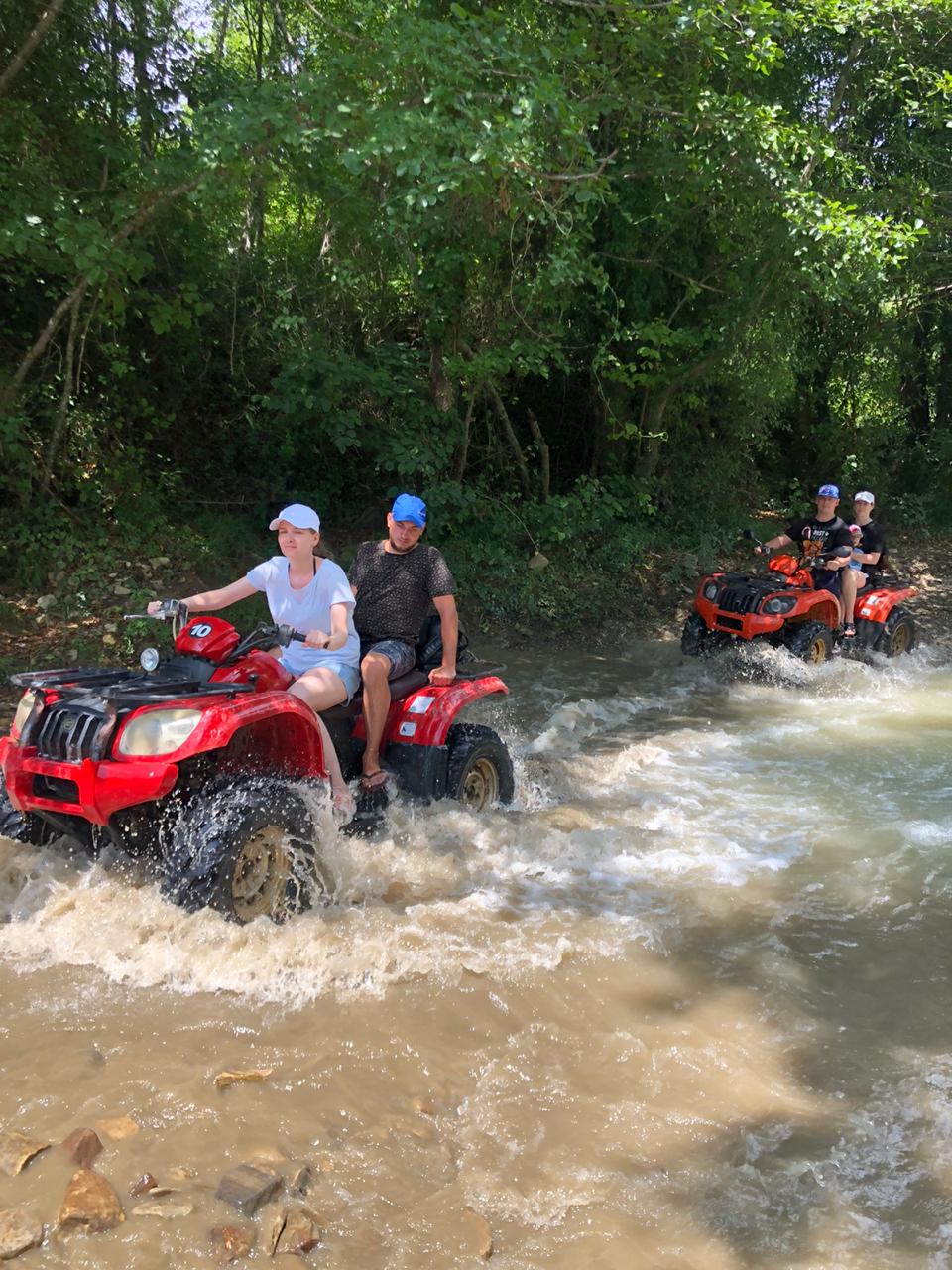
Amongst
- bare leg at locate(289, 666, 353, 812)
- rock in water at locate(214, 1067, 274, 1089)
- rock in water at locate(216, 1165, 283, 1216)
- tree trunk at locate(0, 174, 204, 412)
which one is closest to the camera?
rock in water at locate(216, 1165, 283, 1216)

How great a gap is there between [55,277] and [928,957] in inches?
359

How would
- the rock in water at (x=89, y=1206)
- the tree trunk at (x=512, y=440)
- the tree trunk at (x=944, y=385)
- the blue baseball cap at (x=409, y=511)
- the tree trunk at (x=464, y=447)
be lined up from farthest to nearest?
the tree trunk at (x=944, y=385), the tree trunk at (x=512, y=440), the tree trunk at (x=464, y=447), the blue baseball cap at (x=409, y=511), the rock in water at (x=89, y=1206)

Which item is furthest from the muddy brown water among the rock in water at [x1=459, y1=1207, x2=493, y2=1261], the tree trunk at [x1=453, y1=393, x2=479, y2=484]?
the tree trunk at [x1=453, y1=393, x2=479, y2=484]

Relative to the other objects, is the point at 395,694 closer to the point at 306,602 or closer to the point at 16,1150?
the point at 306,602

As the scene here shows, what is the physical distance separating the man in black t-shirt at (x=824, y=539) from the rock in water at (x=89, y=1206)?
8.57 meters

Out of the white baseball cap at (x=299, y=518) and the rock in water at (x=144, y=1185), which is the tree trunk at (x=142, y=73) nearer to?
the white baseball cap at (x=299, y=518)

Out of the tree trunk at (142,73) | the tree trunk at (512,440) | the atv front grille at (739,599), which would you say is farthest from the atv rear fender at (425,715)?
the tree trunk at (512,440)

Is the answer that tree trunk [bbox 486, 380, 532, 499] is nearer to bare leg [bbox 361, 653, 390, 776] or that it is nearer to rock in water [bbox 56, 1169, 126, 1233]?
bare leg [bbox 361, 653, 390, 776]

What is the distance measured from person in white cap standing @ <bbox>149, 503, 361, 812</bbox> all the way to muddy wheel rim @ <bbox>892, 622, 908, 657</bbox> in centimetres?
727

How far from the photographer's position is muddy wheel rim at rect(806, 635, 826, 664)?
9.50m

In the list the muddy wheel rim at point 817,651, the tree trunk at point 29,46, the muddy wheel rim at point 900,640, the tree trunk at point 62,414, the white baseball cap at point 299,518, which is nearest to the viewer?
the white baseball cap at point 299,518

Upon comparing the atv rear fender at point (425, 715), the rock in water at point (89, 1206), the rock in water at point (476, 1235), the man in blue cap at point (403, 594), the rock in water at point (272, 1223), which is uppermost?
the man in blue cap at point (403, 594)

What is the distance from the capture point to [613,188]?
36.8 feet

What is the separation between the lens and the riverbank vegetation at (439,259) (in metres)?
7.54
